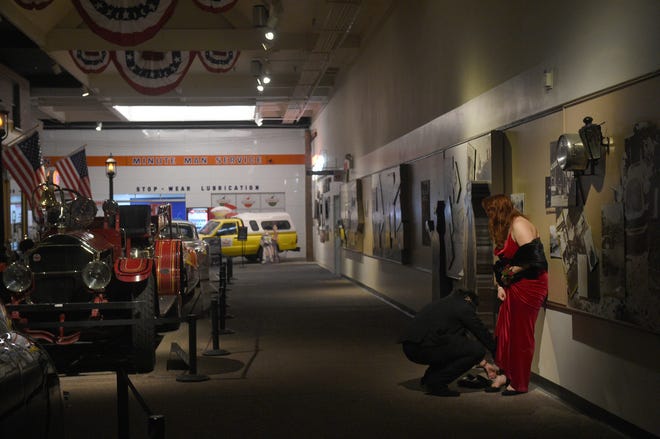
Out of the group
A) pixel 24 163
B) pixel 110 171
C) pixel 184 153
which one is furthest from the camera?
pixel 184 153

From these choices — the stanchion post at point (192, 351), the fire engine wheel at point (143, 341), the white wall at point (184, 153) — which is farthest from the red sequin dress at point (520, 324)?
the white wall at point (184, 153)

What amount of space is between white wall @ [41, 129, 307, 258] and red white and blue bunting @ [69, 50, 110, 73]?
55.4ft

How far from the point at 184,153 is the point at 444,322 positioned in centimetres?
2716

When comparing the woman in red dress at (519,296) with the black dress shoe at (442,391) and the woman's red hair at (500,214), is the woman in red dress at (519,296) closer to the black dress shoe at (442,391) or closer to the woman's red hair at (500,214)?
the woman's red hair at (500,214)

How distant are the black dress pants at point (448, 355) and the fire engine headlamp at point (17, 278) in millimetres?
4023

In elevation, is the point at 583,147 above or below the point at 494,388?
above

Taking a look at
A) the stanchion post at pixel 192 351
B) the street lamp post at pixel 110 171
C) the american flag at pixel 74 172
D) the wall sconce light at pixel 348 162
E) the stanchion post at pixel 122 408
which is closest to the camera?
the stanchion post at pixel 122 408

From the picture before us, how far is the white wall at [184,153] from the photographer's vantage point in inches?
1319

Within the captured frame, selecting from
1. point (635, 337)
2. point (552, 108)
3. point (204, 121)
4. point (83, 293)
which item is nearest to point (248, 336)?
point (83, 293)

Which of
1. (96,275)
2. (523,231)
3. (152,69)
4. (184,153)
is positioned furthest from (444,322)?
(184,153)

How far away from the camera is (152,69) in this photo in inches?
582

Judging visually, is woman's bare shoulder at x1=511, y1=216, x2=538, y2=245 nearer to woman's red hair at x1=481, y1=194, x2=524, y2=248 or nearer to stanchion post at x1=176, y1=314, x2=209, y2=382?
woman's red hair at x1=481, y1=194, x2=524, y2=248

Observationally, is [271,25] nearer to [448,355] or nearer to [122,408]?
[448,355]

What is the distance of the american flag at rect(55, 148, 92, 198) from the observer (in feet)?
56.7
